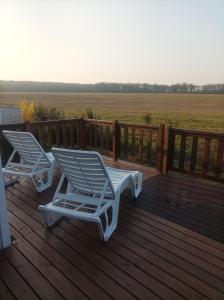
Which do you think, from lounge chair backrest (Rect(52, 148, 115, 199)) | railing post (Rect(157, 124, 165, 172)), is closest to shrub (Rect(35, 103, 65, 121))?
railing post (Rect(157, 124, 165, 172))

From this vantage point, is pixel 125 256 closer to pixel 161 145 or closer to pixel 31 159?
pixel 31 159

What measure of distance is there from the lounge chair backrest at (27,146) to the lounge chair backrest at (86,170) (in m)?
1.12

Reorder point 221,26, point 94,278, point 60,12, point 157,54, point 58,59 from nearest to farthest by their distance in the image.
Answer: point 94,278
point 60,12
point 221,26
point 157,54
point 58,59

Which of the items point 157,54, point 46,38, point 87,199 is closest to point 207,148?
point 87,199

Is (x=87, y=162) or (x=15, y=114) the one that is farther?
(x=15, y=114)

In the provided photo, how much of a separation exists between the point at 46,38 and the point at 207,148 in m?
5.82

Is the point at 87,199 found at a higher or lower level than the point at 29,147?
lower

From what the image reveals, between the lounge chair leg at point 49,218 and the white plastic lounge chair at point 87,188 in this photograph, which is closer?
the white plastic lounge chair at point 87,188

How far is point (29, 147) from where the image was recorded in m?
3.69

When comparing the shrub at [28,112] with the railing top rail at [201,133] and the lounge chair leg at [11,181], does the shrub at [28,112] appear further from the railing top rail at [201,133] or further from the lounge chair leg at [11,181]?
the railing top rail at [201,133]

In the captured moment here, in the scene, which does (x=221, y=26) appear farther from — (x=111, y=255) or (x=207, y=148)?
(x=111, y=255)

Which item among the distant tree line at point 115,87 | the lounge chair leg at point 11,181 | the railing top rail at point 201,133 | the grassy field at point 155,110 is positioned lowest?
the grassy field at point 155,110

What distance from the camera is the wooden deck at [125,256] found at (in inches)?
71.6

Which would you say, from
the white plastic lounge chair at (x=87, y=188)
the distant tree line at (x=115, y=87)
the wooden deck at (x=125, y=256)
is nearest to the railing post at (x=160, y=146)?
the wooden deck at (x=125, y=256)
